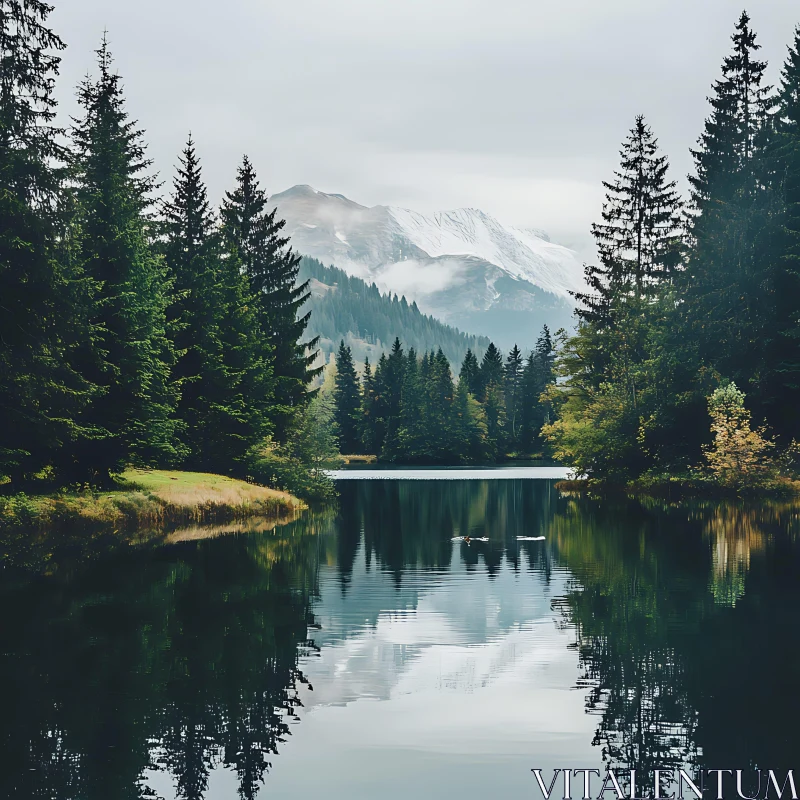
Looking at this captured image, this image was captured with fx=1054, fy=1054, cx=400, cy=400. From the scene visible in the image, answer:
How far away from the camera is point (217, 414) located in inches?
2057

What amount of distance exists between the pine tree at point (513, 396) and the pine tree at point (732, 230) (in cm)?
11166

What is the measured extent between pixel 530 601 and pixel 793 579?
6.25 metres

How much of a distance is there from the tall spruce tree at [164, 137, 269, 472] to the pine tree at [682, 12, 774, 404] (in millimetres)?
23951

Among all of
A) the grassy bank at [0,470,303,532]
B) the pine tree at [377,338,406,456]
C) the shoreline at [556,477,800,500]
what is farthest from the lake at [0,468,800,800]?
the pine tree at [377,338,406,456]

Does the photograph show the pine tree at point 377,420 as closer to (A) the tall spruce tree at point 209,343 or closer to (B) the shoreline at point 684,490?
(B) the shoreline at point 684,490

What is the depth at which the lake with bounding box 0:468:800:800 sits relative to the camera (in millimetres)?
10562

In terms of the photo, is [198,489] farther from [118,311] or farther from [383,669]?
[383,669]

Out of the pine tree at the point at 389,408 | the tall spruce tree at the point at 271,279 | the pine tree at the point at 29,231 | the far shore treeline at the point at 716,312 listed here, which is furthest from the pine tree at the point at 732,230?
the pine tree at the point at 389,408

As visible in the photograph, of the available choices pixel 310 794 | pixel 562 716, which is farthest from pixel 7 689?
pixel 562 716

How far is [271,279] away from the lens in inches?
2650

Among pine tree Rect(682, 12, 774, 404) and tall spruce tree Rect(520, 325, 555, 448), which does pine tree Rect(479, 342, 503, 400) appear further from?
Answer: pine tree Rect(682, 12, 774, 404)

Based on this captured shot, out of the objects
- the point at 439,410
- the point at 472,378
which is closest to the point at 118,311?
the point at 439,410

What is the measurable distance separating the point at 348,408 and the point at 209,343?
11720cm

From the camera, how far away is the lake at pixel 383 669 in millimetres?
10562
